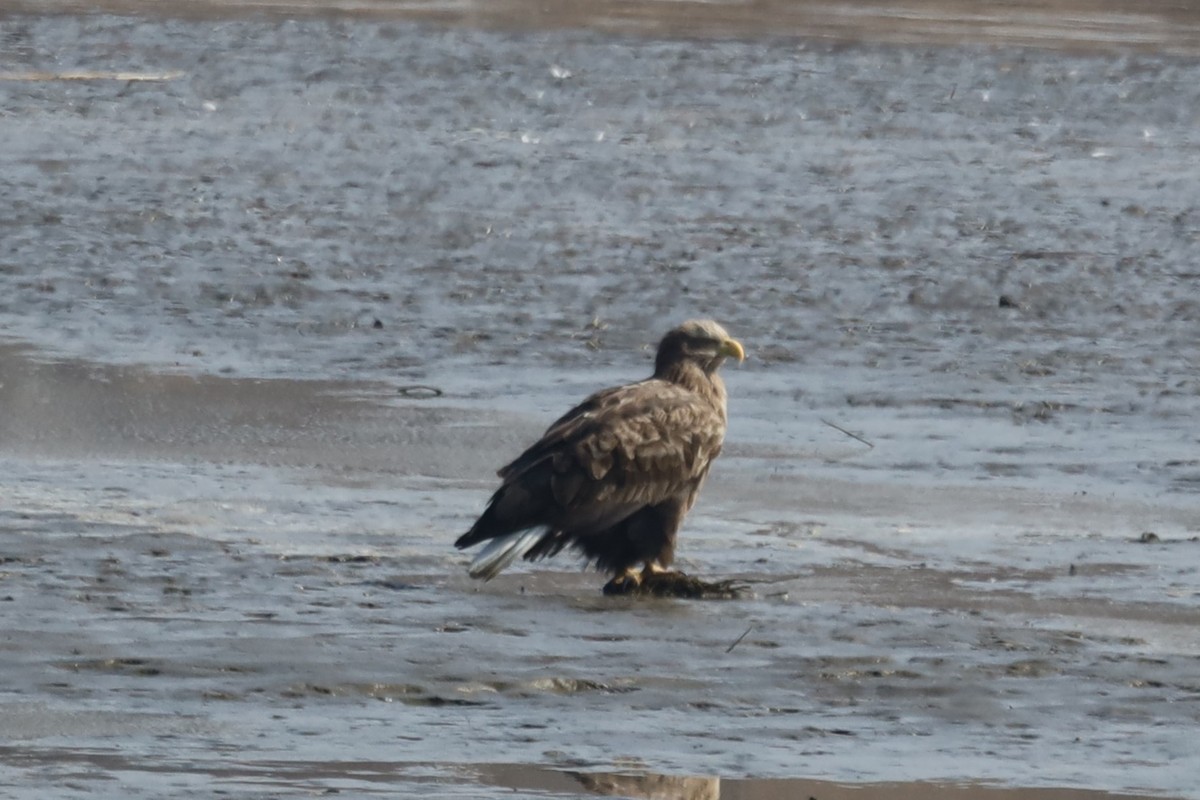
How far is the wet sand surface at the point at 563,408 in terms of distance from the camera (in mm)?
6453

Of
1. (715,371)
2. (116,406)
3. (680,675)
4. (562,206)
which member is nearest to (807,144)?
(562,206)

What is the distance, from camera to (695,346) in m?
8.87

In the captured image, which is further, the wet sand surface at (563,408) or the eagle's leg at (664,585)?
the eagle's leg at (664,585)

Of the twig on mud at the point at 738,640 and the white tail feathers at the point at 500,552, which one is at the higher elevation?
the white tail feathers at the point at 500,552

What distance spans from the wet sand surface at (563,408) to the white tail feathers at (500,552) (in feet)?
0.27

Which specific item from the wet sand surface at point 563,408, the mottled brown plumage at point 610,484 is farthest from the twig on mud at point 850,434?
the mottled brown plumage at point 610,484

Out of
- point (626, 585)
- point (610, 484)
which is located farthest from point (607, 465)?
point (626, 585)

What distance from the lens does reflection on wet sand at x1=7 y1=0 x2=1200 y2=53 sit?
2797 cm

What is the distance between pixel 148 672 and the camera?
22.5 ft

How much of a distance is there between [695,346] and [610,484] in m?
0.78

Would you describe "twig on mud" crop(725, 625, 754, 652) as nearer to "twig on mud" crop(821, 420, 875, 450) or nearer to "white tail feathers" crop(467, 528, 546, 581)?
"white tail feathers" crop(467, 528, 546, 581)

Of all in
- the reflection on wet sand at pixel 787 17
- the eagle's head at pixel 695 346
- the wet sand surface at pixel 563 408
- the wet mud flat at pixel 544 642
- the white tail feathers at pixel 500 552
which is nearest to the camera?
the wet mud flat at pixel 544 642

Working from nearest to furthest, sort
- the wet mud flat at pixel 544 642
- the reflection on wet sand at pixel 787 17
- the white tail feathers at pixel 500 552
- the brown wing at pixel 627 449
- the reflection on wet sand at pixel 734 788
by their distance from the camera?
the reflection on wet sand at pixel 734 788 < the wet mud flat at pixel 544 642 < the white tail feathers at pixel 500 552 < the brown wing at pixel 627 449 < the reflection on wet sand at pixel 787 17

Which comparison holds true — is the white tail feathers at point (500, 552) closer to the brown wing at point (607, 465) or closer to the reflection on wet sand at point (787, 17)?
the brown wing at point (607, 465)
